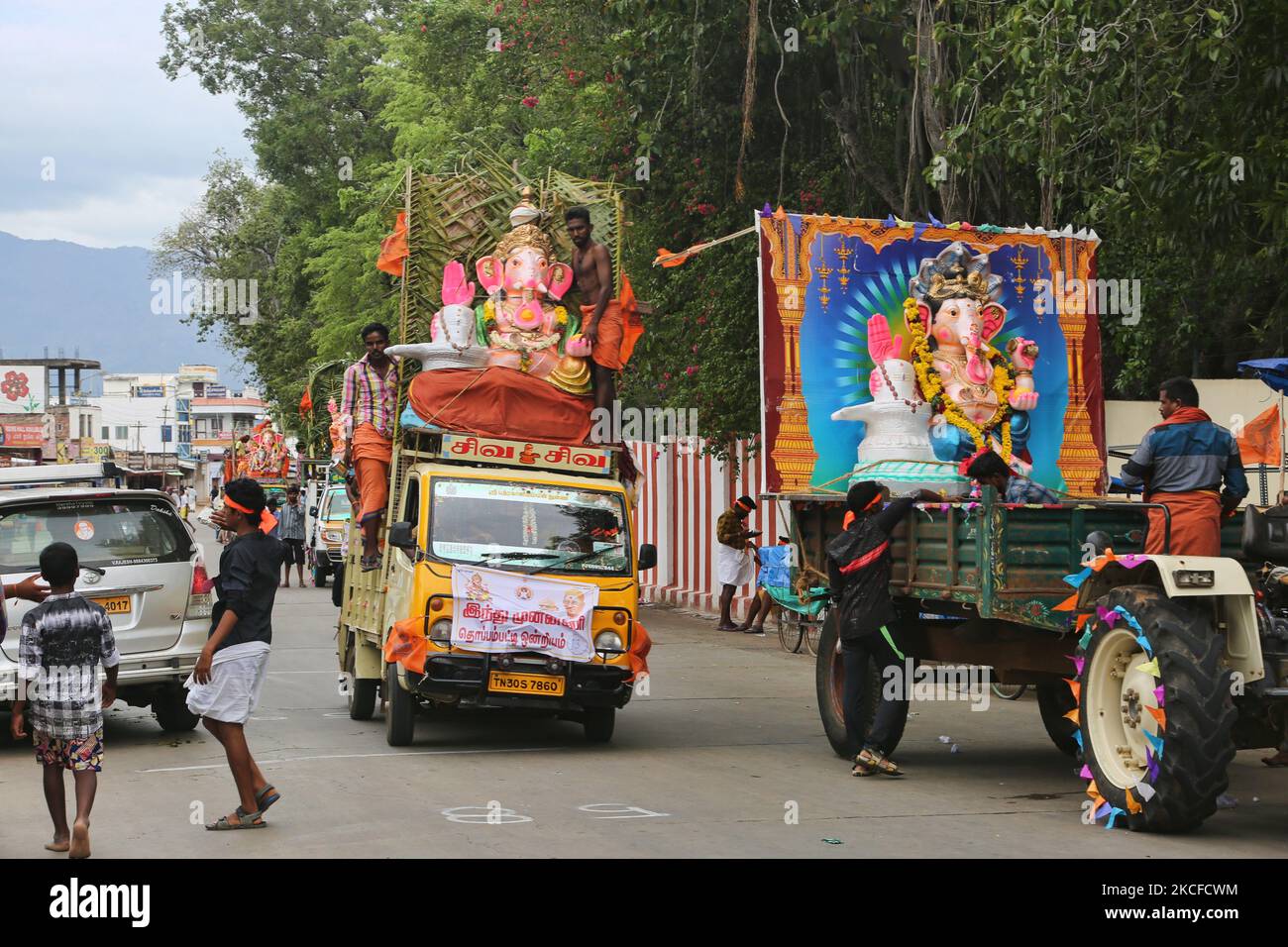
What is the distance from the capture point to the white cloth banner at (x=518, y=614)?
444 inches

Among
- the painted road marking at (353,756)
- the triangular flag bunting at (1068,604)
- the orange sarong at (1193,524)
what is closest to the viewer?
the orange sarong at (1193,524)

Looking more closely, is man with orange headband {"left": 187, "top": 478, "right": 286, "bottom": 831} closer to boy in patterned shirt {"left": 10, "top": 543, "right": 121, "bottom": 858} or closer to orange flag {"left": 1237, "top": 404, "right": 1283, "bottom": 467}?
boy in patterned shirt {"left": 10, "top": 543, "right": 121, "bottom": 858}

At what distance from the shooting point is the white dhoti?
23.3 m

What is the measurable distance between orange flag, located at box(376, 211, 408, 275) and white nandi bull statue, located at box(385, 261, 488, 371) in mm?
388

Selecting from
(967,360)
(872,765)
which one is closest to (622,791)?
(872,765)

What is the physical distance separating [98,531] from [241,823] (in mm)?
4141

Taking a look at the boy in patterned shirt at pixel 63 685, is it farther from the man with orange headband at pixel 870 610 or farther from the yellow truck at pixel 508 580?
the man with orange headband at pixel 870 610

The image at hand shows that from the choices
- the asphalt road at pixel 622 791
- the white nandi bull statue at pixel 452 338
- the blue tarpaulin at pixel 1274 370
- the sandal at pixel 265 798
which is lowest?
the asphalt road at pixel 622 791

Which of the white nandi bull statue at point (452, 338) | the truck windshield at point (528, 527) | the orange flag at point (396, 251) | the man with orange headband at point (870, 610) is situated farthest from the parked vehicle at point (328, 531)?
the man with orange headband at point (870, 610)

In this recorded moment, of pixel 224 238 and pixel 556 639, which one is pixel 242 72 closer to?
pixel 224 238

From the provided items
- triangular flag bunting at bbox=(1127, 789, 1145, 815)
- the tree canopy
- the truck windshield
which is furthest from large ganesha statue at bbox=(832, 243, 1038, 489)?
triangular flag bunting at bbox=(1127, 789, 1145, 815)

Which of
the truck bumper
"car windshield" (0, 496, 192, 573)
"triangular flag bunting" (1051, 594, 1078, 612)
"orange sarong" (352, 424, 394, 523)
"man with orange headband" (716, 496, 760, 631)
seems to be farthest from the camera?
"man with orange headband" (716, 496, 760, 631)

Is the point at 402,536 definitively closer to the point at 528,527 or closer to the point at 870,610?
the point at 528,527

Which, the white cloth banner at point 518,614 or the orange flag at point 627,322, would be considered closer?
the white cloth banner at point 518,614
